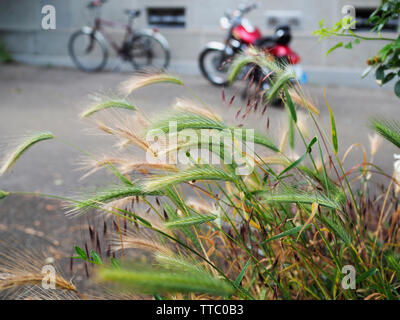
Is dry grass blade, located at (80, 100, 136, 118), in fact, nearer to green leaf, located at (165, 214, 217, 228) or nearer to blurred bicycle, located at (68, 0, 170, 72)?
green leaf, located at (165, 214, 217, 228)

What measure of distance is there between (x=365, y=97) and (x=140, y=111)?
6.12 meters

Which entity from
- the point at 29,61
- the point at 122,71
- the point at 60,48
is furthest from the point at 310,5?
the point at 29,61

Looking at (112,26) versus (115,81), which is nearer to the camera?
(115,81)

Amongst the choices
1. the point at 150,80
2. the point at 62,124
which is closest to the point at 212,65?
the point at 62,124

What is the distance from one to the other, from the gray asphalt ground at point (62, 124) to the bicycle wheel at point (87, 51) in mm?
234

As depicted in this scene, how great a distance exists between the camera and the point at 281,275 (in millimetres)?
1788

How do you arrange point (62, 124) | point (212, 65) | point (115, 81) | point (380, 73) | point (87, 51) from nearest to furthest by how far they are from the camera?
1. point (380, 73)
2. point (62, 124)
3. point (212, 65)
4. point (115, 81)
5. point (87, 51)

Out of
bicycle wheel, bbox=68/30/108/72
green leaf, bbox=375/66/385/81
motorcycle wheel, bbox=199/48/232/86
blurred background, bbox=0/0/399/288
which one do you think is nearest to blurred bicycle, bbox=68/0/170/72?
bicycle wheel, bbox=68/30/108/72

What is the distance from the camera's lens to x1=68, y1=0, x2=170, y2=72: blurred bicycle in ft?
27.7

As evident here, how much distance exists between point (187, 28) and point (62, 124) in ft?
13.4

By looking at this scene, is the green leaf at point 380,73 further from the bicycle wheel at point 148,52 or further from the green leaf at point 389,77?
the bicycle wheel at point 148,52

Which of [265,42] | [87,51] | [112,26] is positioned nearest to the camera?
[265,42]

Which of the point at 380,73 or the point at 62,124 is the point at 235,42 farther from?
the point at 380,73

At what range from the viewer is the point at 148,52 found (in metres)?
8.48
